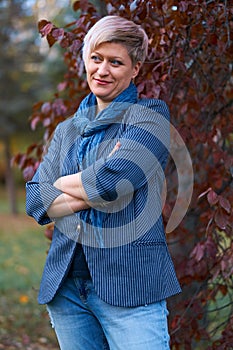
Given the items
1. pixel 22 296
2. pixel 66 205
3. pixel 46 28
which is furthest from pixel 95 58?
pixel 22 296

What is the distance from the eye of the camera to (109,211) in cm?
212

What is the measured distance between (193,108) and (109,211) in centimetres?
122

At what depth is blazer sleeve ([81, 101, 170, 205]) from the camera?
2.09 m

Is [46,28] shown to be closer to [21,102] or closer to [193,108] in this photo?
[193,108]

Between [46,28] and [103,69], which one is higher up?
[103,69]

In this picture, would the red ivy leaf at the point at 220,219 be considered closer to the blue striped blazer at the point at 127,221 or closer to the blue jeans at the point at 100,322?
the blue striped blazer at the point at 127,221

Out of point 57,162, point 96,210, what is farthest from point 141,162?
point 57,162

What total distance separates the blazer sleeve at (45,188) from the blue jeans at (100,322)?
0.28 meters

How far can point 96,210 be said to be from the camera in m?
2.15

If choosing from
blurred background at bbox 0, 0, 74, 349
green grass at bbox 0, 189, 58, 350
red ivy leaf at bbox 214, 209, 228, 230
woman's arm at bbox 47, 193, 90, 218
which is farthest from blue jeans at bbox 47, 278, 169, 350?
blurred background at bbox 0, 0, 74, 349

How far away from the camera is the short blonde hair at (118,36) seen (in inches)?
85.1

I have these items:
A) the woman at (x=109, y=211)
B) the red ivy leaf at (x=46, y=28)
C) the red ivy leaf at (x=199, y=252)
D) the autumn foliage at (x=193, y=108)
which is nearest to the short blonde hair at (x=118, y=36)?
the woman at (x=109, y=211)

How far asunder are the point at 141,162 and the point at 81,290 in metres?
0.51

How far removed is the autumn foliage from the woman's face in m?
0.55
